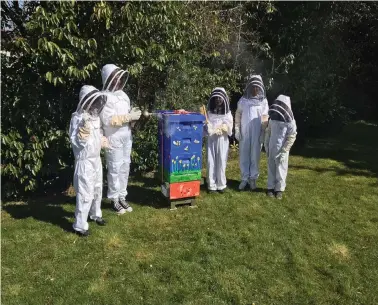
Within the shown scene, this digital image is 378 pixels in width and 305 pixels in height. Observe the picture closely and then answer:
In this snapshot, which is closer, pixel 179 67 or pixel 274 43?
pixel 179 67

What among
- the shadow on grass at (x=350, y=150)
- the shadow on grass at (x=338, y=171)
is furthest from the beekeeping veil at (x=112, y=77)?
the shadow on grass at (x=350, y=150)

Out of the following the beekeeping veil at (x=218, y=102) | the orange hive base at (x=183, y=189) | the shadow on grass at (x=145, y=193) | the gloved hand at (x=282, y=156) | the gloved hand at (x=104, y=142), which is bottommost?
the shadow on grass at (x=145, y=193)

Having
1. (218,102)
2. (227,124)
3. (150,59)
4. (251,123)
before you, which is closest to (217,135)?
(227,124)

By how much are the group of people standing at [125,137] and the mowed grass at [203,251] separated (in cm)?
33

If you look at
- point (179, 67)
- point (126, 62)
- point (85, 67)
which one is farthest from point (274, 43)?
point (85, 67)

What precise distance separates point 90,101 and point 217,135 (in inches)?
97.9

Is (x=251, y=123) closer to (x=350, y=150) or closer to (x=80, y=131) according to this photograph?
(x=80, y=131)

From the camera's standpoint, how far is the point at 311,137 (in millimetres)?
12508

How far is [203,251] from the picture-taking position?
470 centimetres

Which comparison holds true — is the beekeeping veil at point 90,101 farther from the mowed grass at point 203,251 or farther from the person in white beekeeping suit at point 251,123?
the person in white beekeeping suit at point 251,123

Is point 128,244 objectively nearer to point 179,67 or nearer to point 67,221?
point 67,221

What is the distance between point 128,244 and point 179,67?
13.6 feet

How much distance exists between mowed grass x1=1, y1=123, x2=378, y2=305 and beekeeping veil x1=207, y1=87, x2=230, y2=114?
1543 millimetres

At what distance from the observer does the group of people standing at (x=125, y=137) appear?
189 inches
